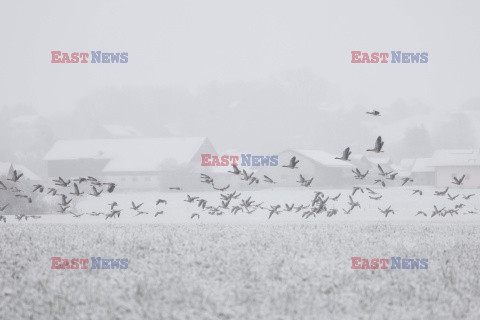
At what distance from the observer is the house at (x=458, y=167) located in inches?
3049

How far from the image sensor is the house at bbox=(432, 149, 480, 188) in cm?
7744

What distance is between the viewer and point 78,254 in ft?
60.3

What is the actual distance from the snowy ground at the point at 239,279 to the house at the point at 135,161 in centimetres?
5030

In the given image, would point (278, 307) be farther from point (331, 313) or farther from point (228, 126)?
point (228, 126)

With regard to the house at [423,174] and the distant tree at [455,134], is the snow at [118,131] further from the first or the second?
the distant tree at [455,134]

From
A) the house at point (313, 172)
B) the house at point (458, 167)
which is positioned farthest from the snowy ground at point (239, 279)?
the house at point (458, 167)

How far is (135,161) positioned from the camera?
84062 mm

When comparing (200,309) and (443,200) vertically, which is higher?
(200,309)

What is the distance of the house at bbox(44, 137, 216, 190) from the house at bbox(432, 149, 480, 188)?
3396 centimetres

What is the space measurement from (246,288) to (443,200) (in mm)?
46636

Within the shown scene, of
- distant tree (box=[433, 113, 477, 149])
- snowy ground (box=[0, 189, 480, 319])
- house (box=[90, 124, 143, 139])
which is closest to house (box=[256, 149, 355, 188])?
house (box=[90, 124, 143, 139])

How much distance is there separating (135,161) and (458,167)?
46.7 metres

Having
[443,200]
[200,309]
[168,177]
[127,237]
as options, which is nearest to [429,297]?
[200,309]

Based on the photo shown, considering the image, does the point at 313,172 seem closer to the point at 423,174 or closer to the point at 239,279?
the point at 423,174
